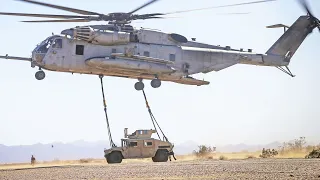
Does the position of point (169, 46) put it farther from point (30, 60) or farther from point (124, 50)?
point (30, 60)

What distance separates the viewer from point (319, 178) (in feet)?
55.5

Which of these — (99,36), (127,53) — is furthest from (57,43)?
(127,53)

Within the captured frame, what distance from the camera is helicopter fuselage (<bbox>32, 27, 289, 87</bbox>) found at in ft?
108

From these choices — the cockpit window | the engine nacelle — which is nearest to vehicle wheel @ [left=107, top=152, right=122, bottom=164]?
the engine nacelle

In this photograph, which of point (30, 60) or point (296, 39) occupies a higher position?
point (296, 39)

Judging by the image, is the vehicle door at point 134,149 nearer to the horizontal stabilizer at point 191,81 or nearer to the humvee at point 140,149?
the humvee at point 140,149

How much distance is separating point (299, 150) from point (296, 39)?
7386mm

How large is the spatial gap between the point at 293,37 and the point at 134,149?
1579cm

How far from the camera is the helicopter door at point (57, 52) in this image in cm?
3269

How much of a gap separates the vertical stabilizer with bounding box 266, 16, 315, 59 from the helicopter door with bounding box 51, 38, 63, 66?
14.4 metres

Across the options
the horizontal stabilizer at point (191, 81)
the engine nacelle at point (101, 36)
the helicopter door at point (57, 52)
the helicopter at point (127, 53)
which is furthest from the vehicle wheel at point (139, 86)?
the helicopter door at point (57, 52)

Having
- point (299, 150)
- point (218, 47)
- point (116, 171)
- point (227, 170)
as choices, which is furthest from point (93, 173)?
point (299, 150)

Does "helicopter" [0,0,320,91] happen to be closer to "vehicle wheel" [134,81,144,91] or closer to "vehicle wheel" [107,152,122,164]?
"vehicle wheel" [134,81,144,91]

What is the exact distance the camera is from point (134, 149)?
3083 cm
